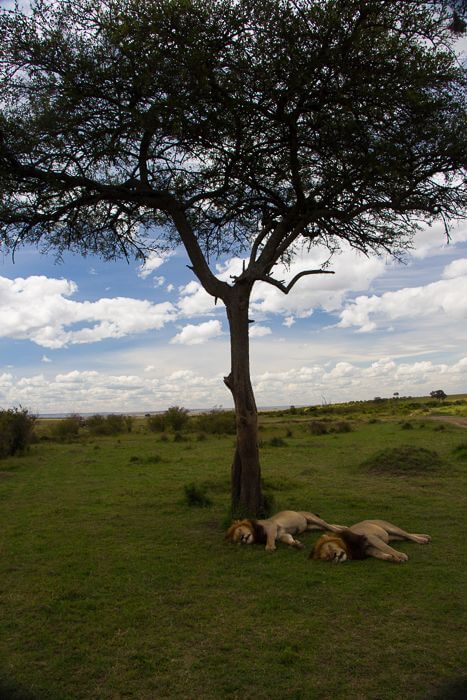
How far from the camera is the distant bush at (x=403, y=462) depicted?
1744 centimetres

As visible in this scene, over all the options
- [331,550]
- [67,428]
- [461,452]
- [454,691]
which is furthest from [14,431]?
[454,691]

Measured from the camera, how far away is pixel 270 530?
9.01m

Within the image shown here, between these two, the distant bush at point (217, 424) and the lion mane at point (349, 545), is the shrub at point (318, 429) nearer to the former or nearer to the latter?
the distant bush at point (217, 424)

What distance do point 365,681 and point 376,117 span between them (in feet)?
28.1

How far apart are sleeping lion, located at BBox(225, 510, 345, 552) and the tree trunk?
1.15 m

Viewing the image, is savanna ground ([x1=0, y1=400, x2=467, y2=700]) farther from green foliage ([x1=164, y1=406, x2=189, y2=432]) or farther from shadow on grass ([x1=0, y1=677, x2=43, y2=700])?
green foliage ([x1=164, y1=406, x2=189, y2=432])

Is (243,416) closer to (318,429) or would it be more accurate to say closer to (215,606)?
(215,606)

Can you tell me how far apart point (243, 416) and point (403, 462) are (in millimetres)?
9145

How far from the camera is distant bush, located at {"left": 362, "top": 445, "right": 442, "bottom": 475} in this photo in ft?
57.2

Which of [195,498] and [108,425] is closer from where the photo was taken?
[195,498]

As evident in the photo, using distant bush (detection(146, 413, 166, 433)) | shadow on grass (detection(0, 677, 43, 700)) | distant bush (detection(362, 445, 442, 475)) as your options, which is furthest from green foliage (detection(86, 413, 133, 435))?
shadow on grass (detection(0, 677, 43, 700))

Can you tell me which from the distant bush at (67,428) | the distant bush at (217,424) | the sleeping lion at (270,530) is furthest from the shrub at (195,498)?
the distant bush at (67,428)

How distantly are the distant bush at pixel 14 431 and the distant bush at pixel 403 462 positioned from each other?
636 inches

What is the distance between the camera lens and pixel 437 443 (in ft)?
86.9
